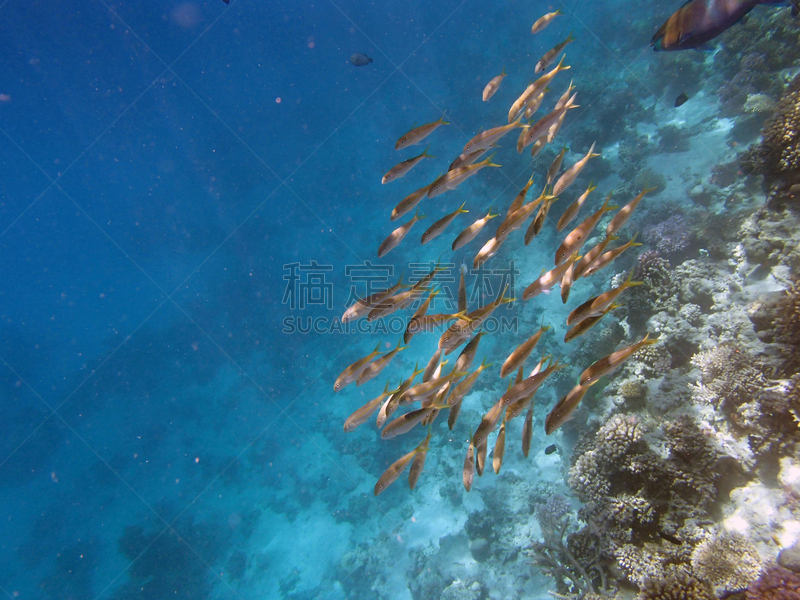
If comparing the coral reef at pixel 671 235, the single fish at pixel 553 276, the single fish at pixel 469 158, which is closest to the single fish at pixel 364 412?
the single fish at pixel 553 276

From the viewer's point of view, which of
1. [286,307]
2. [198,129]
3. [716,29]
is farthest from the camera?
[198,129]

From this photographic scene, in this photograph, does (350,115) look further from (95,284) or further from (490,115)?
(95,284)

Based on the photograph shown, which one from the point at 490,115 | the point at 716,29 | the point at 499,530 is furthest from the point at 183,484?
the point at 490,115

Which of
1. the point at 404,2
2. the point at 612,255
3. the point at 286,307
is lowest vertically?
the point at 612,255

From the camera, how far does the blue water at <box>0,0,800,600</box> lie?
1107cm

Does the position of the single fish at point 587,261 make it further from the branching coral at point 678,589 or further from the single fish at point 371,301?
the branching coral at point 678,589

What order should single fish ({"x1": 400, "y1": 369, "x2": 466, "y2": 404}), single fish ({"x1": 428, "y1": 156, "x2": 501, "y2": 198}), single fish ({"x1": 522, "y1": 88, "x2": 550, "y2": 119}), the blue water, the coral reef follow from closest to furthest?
1. single fish ({"x1": 400, "y1": 369, "x2": 466, "y2": 404})
2. single fish ({"x1": 428, "y1": 156, "x2": 501, "y2": 198})
3. single fish ({"x1": 522, "y1": 88, "x2": 550, "y2": 119})
4. the coral reef
5. the blue water

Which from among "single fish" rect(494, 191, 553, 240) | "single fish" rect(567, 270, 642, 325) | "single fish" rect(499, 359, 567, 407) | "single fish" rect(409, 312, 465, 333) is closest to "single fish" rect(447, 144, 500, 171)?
"single fish" rect(494, 191, 553, 240)

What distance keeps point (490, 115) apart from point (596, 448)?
2480 centimetres

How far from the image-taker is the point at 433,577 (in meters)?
9.37

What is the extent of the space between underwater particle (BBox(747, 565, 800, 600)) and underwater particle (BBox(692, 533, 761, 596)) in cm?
16

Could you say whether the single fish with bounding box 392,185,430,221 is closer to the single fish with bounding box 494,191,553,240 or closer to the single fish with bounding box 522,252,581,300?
the single fish with bounding box 494,191,553,240

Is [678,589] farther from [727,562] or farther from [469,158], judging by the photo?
[469,158]

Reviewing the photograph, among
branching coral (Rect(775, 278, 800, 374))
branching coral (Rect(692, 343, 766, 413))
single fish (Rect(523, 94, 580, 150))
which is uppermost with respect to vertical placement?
single fish (Rect(523, 94, 580, 150))
